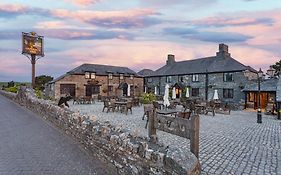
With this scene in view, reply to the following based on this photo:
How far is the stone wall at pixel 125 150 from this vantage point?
425 cm

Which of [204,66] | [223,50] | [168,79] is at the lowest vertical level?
[168,79]

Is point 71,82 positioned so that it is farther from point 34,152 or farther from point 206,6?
point 34,152

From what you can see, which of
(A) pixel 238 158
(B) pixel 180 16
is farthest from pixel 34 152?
(B) pixel 180 16

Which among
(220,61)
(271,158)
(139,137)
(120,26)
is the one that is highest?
(120,26)

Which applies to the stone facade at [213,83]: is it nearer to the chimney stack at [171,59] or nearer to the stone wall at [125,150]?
the chimney stack at [171,59]

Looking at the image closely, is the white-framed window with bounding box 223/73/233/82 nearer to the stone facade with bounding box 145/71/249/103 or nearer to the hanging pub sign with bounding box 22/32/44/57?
the stone facade with bounding box 145/71/249/103

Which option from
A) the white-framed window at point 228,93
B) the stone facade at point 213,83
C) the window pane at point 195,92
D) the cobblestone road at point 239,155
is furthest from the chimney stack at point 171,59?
the cobblestone road at point 239,155

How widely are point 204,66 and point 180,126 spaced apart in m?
33.3

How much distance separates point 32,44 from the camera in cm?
2897

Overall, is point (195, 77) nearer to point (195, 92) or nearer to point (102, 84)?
point (195, 92)

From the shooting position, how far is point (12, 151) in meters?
6.98

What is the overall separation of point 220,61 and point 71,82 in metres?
23.9

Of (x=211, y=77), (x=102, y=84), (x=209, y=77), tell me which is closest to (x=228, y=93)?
(x=211, y=77)

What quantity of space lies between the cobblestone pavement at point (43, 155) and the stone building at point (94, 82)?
2831 cm
